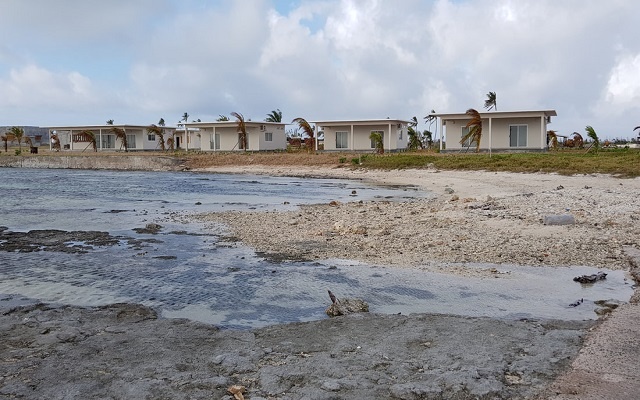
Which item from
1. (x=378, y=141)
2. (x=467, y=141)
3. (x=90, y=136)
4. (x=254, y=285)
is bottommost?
(x=254, y=285)

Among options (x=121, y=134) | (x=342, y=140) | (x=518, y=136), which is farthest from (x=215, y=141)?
(x=518, y=136)

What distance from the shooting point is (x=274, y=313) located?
7750 millimetres

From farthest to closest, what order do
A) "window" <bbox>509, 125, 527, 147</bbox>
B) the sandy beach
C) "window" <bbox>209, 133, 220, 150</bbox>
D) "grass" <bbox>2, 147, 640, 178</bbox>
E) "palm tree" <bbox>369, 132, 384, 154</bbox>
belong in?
Result: "window" <bbox>209, 133, 220, 150</bbox>, "palm tree" <bbox>369, 132, 384, 154</bbox>, "window" <bbox>509, 125, 527, 147</bbox>, "grass" <bbox>2, 147, 640, 178</bbox>, the sandy beach

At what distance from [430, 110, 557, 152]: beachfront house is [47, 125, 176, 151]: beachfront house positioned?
35267 mm

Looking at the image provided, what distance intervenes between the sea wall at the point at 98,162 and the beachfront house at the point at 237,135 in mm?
6811

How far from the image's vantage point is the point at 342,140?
5703 cm

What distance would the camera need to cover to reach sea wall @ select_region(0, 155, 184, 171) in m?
55.9

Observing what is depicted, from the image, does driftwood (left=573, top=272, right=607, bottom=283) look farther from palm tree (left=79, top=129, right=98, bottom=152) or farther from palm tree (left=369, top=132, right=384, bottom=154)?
palm tree (left=79, top=129, right=98, bottom=152)

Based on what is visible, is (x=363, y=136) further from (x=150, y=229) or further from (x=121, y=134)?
(x=150, y=229)

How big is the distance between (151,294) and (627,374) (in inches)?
249

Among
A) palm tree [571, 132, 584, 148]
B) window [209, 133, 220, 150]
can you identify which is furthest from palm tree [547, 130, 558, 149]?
window [209, 133, 220, 150]

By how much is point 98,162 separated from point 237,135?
14.1 meters

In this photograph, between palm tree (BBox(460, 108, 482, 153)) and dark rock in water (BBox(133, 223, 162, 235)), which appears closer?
dark rock in water (BBox(133, 223, 162, 235))

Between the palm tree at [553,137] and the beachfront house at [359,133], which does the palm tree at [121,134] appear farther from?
the palm tree at [553,137]
